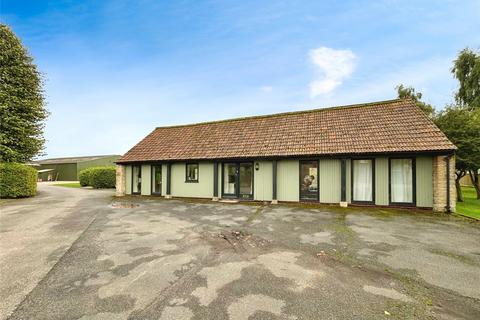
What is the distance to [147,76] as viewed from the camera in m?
19.0

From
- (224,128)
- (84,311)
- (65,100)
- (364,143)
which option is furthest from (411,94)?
(65,100)

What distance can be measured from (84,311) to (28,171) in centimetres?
1866

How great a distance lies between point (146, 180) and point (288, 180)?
10.6 m

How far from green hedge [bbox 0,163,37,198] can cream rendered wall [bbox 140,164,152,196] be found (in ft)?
25.5

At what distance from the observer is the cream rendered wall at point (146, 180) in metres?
17.2

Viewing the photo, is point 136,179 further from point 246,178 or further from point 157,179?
point 246,178

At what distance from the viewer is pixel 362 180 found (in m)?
11.9

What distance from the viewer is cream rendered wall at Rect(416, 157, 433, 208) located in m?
10.8

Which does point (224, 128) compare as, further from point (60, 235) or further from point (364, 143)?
point (60, 235)

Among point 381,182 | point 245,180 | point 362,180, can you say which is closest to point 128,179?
point 245,180

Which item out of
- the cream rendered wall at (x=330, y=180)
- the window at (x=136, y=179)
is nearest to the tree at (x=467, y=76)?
the cream rendered wall at (x=330, y=180)

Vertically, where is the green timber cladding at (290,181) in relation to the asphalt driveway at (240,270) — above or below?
above

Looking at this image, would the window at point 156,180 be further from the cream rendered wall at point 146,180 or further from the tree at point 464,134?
the tree at point 464,134

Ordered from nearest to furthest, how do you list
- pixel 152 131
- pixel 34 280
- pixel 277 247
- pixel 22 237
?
1. pixel 34 280
2. pixel 277 247
3. pixel 22 237
4. pixel 152 131
